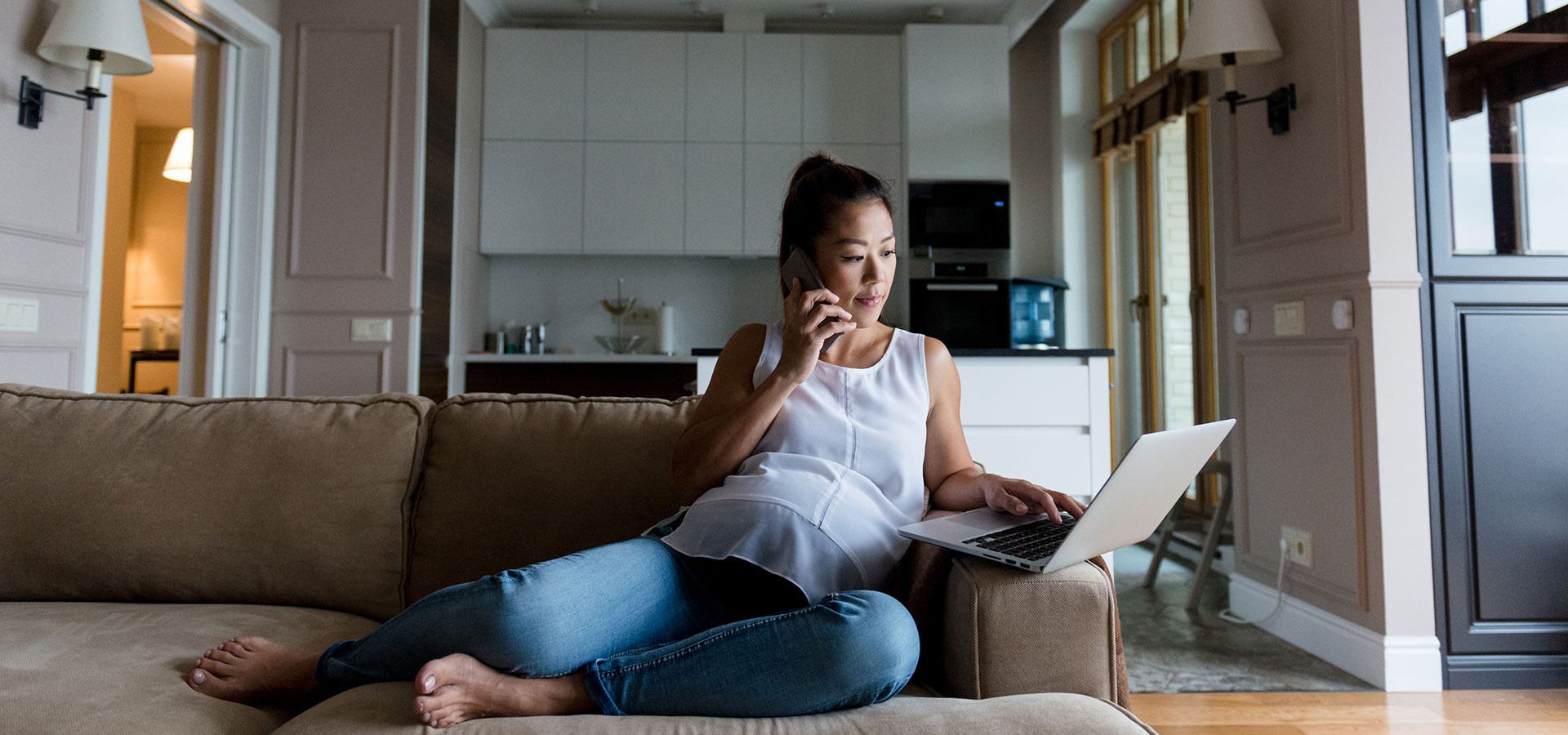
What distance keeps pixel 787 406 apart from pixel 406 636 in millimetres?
596

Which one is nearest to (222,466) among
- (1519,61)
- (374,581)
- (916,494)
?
(374,581)

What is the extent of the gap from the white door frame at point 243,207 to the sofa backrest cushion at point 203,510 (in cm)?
214

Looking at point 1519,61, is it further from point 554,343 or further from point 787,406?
point 554,343

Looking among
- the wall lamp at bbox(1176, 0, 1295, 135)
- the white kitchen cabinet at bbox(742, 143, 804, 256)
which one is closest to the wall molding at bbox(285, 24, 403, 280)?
the white kitchen cabinet at bbox(742, 143, 804, 256)

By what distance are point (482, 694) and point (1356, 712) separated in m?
2.06

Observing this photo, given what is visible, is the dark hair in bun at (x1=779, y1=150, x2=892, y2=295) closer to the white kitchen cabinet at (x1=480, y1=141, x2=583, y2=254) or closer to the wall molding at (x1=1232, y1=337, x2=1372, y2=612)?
the wall molding at (x1=1232, y1=337, x2=1372, y2=612)

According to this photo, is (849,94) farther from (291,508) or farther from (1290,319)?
(291,508)

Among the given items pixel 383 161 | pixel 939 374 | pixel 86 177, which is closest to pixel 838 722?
pixel 939 374

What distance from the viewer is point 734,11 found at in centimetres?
487

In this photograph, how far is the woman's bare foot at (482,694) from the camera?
0.97 metres

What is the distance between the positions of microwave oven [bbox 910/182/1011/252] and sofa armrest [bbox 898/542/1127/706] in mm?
3661

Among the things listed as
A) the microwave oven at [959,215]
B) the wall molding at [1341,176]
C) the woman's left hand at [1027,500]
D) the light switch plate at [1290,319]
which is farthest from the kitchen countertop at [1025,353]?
the microwave oven at [959,215]

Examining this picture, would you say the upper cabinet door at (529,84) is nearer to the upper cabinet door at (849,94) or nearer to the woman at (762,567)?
the upper cabinet door at (849,94)

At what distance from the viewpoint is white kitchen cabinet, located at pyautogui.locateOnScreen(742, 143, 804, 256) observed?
478 cm
